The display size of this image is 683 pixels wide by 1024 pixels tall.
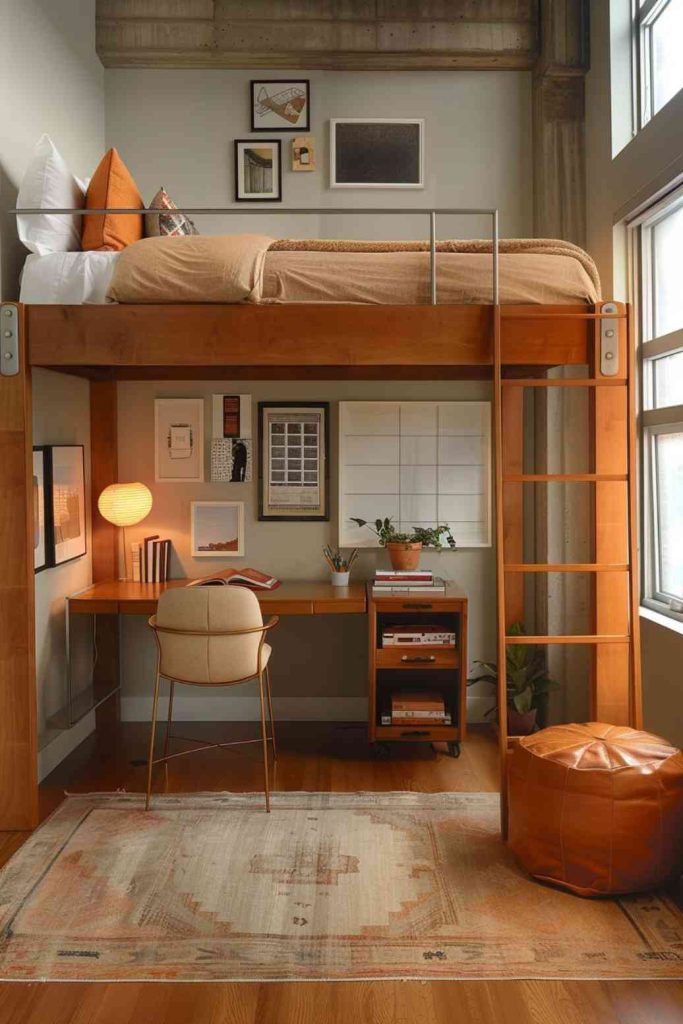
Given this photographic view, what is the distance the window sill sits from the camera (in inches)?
137

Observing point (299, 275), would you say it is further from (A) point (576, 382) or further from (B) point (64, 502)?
(B) point (64, 502)

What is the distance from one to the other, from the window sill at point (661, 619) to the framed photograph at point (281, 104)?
3148mm

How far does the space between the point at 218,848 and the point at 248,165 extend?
355 cm

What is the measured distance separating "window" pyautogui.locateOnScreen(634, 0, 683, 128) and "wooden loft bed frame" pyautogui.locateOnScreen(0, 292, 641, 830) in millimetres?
1193

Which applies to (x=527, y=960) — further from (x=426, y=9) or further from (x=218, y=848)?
(x=426, y=9)

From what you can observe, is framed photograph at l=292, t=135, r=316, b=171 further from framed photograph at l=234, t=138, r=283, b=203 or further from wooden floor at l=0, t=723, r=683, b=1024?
wooden floor at l=0, t=723, r=683, b=1024

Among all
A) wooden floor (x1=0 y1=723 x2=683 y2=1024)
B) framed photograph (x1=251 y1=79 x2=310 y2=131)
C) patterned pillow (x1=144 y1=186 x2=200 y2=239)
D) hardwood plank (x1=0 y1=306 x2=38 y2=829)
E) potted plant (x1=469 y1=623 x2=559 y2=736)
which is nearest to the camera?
wooden floor (x1=0 y1=723 x2=683 y2=1024)

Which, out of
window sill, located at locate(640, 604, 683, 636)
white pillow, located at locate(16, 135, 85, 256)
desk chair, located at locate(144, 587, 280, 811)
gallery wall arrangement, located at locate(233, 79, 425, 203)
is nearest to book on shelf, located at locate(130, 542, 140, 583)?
desk chair, located at locate(144, 587, 280, 811)

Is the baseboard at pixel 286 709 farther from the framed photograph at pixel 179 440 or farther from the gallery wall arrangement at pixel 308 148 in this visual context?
the gallery wall arrangement at pixel 308 148

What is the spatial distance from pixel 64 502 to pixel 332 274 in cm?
181

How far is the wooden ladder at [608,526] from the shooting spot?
3281 millimetres

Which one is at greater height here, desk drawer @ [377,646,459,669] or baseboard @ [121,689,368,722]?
desk drawer @ [377,646,459,669]

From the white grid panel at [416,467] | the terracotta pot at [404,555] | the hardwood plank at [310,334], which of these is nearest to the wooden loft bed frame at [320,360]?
the hardwood plank at [310,334]

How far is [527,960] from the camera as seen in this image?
2.50m
